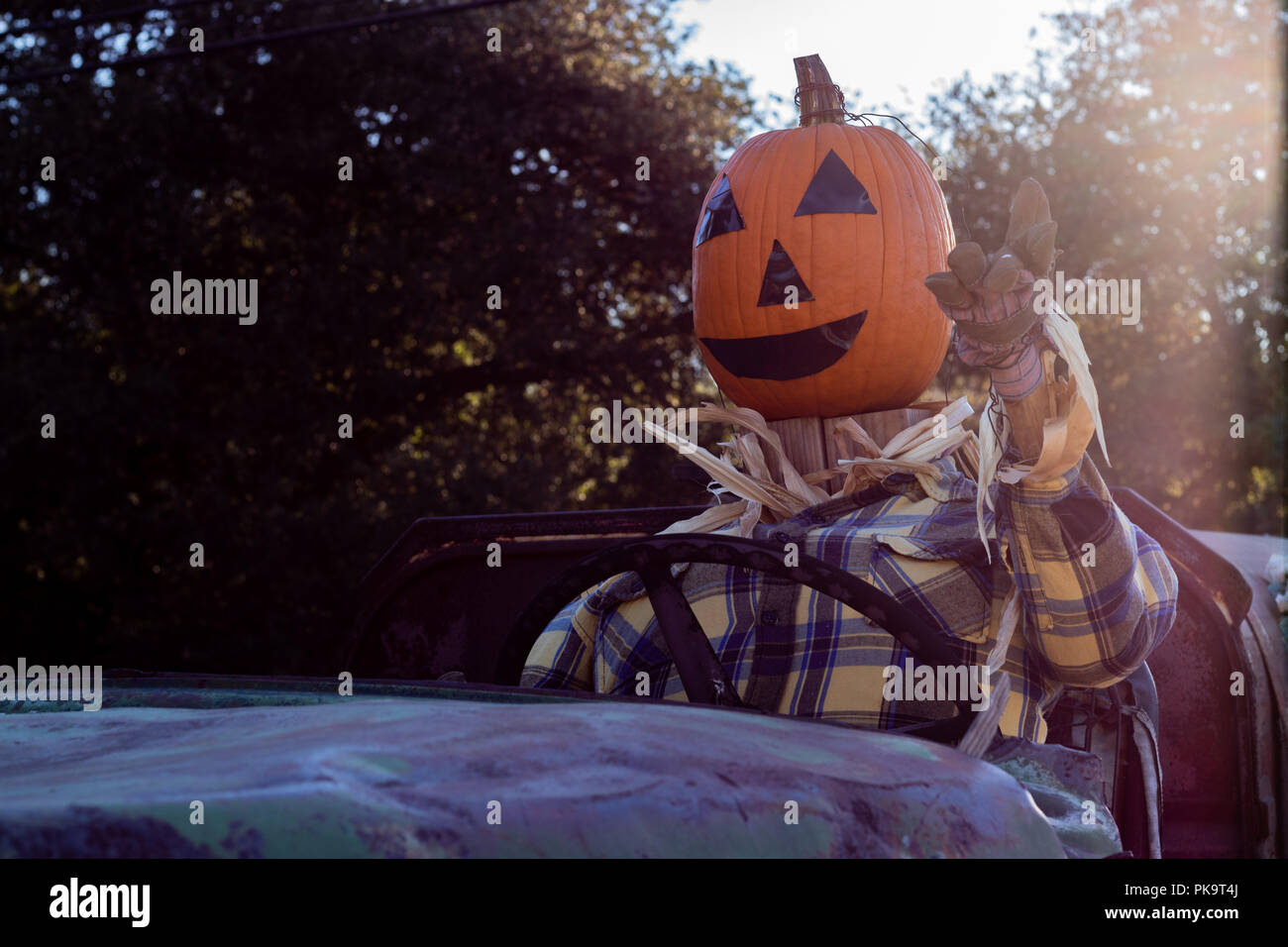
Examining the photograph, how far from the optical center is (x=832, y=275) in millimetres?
2896

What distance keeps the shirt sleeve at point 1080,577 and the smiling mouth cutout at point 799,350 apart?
79 centimetres

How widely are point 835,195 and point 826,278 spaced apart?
0.21m

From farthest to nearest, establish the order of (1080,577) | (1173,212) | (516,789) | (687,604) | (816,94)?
(1173,212) < (816,94) < (1080,577) < (687,604) < (516,789)

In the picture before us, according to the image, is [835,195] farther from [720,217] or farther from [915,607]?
[915,607]

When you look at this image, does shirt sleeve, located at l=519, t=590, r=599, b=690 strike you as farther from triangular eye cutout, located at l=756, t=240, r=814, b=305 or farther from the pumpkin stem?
the pumpkin stem

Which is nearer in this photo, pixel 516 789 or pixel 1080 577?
pixel 516 789

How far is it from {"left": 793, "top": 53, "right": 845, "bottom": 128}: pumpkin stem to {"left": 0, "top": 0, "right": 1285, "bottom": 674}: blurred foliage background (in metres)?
5.28

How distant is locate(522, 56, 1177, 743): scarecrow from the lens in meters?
1.98

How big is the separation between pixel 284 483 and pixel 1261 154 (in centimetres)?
831

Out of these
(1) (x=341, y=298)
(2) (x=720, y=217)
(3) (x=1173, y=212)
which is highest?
(3) (x=1173, y=212)

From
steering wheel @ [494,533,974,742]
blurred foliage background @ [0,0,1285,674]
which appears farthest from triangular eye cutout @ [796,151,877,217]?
blurred foliage background @ [0,0,1285,674]

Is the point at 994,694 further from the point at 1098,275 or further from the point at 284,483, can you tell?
the point at 1098,275

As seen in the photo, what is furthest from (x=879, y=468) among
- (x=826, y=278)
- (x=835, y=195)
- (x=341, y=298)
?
(x=341, y=298)
